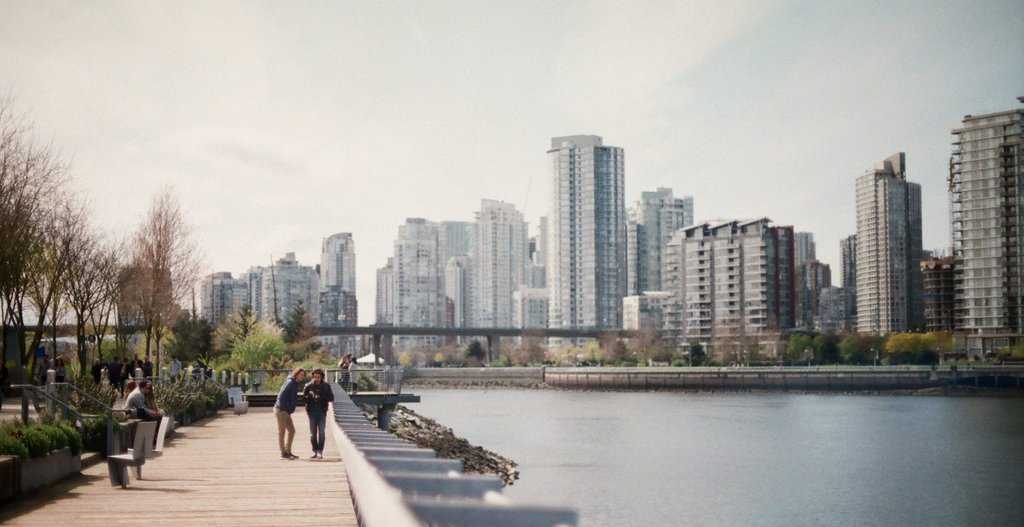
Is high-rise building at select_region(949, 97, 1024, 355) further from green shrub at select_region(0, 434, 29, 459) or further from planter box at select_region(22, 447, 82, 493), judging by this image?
green shrub at select_region(0, 434, 29, 459)

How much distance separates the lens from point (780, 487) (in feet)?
157

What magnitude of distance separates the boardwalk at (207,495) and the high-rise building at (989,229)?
165 metres

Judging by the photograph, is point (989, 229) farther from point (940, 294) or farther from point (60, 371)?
point (60, 371)

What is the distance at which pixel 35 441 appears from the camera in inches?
623

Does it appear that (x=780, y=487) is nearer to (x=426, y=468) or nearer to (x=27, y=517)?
(x=27, y=517)

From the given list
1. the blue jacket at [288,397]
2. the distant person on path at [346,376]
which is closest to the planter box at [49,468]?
the blue jacket at [288,397]

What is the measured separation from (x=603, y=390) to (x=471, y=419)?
69808 mm

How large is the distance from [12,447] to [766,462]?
46.1 meters

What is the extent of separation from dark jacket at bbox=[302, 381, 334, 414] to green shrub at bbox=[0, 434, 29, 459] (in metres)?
7.35

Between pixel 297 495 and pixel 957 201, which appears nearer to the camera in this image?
pixel 297 495

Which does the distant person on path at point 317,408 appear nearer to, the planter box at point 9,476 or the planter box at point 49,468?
the planter box at point 49,468

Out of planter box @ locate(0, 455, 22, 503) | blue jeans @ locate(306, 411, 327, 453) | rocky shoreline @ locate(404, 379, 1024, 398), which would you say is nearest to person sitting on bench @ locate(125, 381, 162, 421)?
blue jeans @ locate(306, 411, 327, 453)

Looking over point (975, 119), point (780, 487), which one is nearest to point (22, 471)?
point (780, 487)

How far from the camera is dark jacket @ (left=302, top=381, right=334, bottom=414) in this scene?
22.1m
